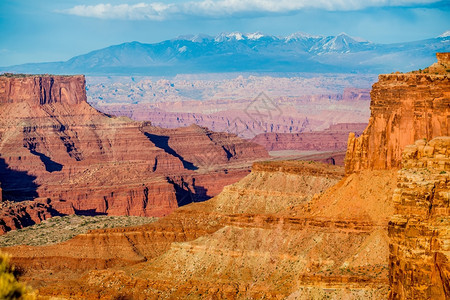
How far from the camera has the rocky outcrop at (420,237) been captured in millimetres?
28359

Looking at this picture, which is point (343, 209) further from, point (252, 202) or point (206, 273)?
point (252, 202)

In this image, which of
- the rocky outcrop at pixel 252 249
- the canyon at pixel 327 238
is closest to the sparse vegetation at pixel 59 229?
the rocky outcrop at pixel 252 249

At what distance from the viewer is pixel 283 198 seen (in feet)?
322

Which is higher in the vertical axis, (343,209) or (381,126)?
(381,126)

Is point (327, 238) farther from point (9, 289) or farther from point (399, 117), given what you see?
point (9, 289)

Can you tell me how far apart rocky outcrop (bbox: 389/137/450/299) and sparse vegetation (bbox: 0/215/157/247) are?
83669 mm

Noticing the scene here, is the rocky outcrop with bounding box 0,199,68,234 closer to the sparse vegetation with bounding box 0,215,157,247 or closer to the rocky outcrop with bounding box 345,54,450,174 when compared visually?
the sparse vegetation with bounding box 0,215,157,247

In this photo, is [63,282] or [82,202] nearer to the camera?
[63,282]

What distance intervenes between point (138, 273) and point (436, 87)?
1122 inches

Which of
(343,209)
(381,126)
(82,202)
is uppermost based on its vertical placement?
(381,126)

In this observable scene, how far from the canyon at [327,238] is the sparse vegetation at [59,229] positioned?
1036 cm

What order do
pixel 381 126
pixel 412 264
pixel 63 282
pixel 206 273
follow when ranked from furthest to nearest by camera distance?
pixel 63 282 < pixel 206 273 < pixel 381 126 < pixel 412 264

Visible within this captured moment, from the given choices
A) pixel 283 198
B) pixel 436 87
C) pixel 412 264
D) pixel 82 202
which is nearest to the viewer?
pixel 412 264

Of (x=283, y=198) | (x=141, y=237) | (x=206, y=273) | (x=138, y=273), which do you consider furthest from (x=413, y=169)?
(x=141, y=237)
